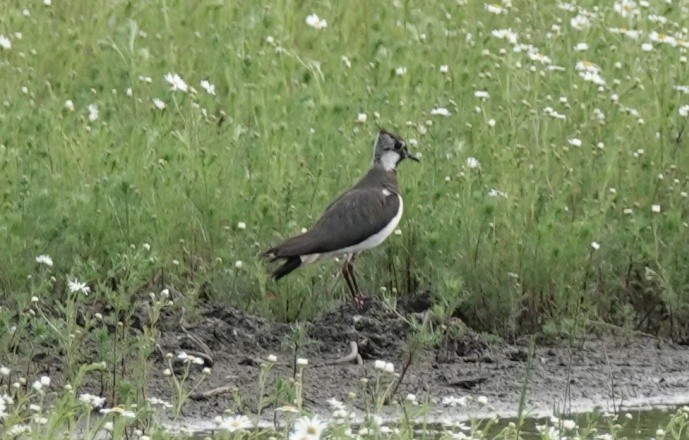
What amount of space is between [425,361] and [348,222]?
0.83 m

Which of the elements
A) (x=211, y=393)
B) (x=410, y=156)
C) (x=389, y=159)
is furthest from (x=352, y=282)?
(x=211, y=393)

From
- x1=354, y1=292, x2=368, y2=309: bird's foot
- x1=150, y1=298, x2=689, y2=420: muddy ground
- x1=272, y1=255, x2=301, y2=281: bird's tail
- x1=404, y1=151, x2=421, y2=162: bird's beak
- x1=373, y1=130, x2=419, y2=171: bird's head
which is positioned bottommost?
x1=150, y1=298, x2=689, y2=420: muddy ground

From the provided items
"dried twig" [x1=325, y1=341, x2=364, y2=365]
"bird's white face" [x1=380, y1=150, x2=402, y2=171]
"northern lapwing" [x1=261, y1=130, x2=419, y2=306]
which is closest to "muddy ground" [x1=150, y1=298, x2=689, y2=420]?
"dried twig" [x1=325, y1=341, x2=364, y2=365]

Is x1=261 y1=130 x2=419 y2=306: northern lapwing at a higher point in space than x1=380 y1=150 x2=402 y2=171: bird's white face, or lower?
lower

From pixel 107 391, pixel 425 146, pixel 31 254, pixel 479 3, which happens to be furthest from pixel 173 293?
pixel 479 3

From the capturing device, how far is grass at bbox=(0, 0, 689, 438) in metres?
9.06

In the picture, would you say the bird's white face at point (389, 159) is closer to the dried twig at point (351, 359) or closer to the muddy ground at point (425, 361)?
the muddy ground at point (425, 361)

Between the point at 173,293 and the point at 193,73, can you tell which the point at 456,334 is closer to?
the point at 173,293

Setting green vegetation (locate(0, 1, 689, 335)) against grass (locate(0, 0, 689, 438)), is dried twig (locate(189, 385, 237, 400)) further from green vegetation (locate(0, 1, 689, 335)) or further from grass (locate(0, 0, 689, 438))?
green vegetation (locate(0, 1, 689, 335))

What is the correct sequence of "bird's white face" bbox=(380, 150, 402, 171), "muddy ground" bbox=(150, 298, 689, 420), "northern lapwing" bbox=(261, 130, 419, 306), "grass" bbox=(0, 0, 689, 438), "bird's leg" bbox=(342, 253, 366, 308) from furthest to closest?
"bird's white face" bbox=(380, 150, 402, 171), "bird's leg" bbox=(342, 253, 366, 308), "grass" bbox=(0, 0, 689, 438), "northern lapwing" bbox=(261, 130, 419, 306), "muddy ground" bbox=(150, 298, 689, 420)

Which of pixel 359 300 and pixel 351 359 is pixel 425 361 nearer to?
pixel 351 359

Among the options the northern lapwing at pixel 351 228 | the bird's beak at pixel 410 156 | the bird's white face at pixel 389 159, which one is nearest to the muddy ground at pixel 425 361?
the northern lapwing at pixel 351 228

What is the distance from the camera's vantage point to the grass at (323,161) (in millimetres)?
9062

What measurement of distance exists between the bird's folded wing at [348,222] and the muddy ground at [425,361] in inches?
13.4
